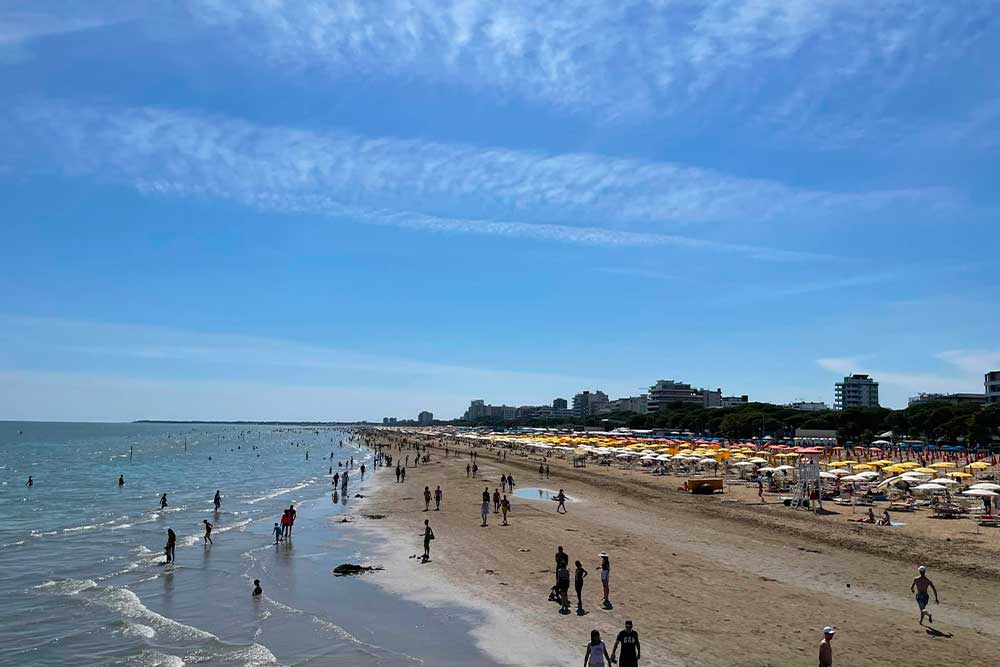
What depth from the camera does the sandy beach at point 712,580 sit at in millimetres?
13297

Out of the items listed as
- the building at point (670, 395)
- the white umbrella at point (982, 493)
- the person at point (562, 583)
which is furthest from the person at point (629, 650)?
the building at point (670, 395)

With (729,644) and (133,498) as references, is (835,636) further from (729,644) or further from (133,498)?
(133,498)

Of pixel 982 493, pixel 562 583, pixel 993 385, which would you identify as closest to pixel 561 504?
pixel 562 583

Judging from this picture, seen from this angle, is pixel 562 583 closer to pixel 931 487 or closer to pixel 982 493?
pixel 982 493

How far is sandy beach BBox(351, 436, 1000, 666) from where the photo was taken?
13.3 metres

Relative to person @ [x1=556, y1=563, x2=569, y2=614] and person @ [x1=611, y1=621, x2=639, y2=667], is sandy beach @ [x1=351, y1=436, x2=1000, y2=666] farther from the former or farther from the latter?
person @ [x1=611, y1=621, x2=639, y2=667]

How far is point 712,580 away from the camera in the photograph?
18656 millimetres

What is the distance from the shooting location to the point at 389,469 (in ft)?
222

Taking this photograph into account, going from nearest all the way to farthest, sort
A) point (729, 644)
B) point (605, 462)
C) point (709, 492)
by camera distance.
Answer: point (729, 644) → point (709, 492) → point (605, 462)

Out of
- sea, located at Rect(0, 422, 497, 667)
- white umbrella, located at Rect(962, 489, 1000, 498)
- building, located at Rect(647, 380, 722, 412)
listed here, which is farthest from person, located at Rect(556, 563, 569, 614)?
building, located at Rect(647, 380, 722, 412)

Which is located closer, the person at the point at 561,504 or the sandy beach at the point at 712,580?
the sandy beach at the point at 712,580

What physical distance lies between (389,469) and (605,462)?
21.3 meters

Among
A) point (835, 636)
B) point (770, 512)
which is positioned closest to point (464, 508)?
point (770, 512)

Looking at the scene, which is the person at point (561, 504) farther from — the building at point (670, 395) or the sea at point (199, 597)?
the building at point (670, 395)
